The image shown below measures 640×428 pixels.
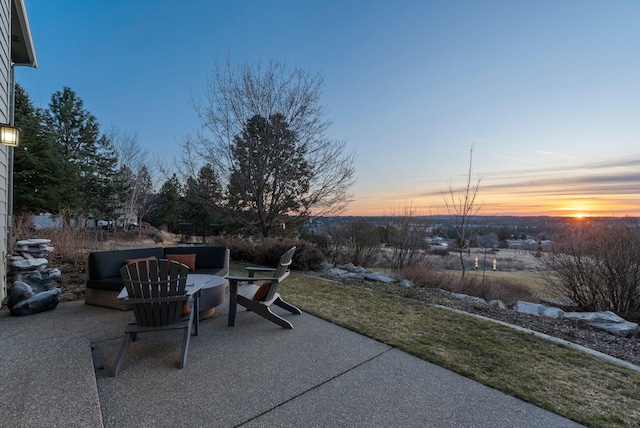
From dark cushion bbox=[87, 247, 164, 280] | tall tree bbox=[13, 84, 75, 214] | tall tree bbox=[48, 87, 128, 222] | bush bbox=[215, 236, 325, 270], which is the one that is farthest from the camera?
tall tree bbox=[48, 87, 128, 222]

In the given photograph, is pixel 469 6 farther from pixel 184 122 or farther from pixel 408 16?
pixel 184 122

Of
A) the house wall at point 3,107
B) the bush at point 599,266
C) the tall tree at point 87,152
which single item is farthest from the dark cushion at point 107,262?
the tall tree at point 87,152

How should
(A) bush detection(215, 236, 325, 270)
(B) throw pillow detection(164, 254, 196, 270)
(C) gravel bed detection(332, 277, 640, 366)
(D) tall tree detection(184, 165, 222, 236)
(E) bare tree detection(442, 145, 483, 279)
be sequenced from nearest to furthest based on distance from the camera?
1. (C) gravel bed detection(332, 277, 640, 366)
2. (B) throw pillow detection(164, 254, 196, 270)
3. (A) bush detection(215, 236, 325, 270)
4. (E) bare tree detection(442, 145, 483, 279)
5. (D) tall tree detection(184, 165, 222, 236)

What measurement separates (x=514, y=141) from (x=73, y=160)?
66.7 feet

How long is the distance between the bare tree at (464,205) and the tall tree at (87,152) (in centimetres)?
1729

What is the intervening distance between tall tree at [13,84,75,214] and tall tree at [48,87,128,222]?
7.19 meters

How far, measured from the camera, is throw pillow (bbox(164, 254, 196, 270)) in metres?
4.85

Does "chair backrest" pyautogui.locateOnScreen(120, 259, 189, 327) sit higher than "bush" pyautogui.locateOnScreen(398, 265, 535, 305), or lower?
higher

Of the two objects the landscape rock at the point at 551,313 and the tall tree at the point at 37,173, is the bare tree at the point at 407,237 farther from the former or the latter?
the tall tree at the point at 37,173

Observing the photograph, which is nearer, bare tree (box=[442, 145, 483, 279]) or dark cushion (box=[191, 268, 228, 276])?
dark cushion (box=[191, 268, 228, 276])

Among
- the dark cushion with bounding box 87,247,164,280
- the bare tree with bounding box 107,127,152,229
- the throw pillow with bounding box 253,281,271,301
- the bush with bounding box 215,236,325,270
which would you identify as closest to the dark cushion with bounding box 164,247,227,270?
the dark cushion with bounding box 87,247,164,280

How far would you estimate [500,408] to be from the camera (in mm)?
1892

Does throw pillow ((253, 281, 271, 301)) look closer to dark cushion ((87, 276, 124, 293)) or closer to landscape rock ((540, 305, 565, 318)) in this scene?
dark cushion ((87, 276, 124, 293))

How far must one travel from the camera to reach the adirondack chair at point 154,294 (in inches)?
92.5
